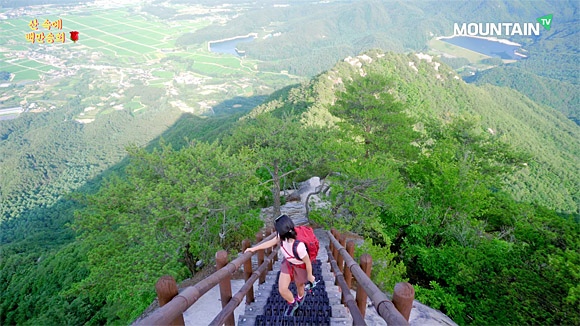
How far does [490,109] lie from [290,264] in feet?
308

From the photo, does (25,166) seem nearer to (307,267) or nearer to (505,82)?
(307,267)

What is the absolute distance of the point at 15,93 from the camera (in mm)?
149750

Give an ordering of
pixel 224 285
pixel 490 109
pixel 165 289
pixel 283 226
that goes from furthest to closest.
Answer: pixel 490 109 < pixel 283 226 < pixel 224 285 < pixel 165 289

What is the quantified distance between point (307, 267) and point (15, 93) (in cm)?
21410

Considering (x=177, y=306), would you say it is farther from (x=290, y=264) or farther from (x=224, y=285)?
(x=290, y=264)

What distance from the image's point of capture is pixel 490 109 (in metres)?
76.8

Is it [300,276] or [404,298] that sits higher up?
[404,298]

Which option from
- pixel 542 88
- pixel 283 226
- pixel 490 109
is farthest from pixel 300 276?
pixel 542 88

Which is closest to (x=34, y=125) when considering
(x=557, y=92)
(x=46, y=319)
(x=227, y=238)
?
(x=46, y=319)

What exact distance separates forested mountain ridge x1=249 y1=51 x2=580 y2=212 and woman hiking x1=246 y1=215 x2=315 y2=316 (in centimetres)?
3441

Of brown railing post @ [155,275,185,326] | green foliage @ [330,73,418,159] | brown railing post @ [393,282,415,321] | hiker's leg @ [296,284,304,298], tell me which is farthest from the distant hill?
brown railing post @ [155,275,185,326]

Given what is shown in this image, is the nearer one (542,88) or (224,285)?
(224,285)

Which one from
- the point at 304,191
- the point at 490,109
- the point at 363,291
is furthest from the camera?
the point at 490,109

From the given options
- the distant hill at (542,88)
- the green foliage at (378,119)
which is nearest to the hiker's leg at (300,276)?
the green foliage at (378,119)
